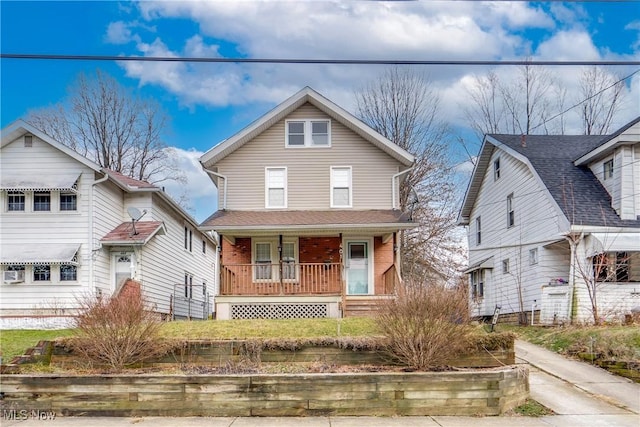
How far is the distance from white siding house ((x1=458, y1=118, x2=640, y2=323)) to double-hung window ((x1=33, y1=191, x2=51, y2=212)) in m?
12.6

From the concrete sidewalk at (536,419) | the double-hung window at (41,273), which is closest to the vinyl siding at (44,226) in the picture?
the double-hung window at (41,273)

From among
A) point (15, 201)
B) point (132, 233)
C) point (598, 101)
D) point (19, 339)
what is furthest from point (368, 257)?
point (598, 101)

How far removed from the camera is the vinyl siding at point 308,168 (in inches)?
722

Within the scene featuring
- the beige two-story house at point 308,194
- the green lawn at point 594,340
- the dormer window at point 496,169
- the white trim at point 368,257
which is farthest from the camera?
the dormer window at point 496,169

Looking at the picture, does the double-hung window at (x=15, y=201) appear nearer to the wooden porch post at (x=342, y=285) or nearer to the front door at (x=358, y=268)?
the wooden porch post at (x=342, y=285)

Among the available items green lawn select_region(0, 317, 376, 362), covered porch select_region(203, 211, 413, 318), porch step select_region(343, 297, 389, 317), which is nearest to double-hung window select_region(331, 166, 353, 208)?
covered porch select_region(203, 211, 413, 318)

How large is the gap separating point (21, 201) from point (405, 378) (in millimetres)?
13768

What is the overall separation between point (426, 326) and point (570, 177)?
11.5 metres

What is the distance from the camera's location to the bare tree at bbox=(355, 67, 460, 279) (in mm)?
25781

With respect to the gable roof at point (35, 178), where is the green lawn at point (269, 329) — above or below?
below

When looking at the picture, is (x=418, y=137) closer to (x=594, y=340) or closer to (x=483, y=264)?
(x=483, y=264)

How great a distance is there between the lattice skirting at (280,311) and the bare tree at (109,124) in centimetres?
1637

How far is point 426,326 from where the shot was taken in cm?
886

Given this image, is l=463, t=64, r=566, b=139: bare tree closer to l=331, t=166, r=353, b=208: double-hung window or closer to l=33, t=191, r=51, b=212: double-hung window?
l=331, t=166, r=353, b=208: double-hung window
